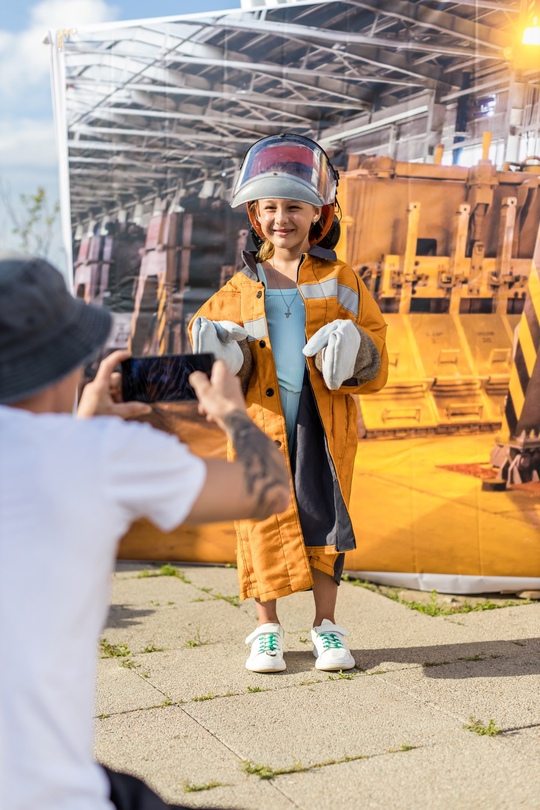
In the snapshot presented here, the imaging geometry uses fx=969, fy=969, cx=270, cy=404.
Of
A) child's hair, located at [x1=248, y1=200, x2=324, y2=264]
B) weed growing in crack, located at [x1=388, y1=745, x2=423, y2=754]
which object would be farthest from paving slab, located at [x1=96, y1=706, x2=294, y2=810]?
child's hair, located at [x1=248, y1=200, x2=324, y2=264]

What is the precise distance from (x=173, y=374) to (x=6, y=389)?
674mm

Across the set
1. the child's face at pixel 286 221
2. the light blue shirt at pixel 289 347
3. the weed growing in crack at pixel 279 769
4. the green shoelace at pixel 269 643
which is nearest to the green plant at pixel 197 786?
the weed growing in crack at pixel 279 769

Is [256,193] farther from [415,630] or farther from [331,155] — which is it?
[415,630]

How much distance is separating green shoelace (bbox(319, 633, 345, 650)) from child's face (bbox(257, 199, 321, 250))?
1422 mm

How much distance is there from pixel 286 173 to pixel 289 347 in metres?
0.62

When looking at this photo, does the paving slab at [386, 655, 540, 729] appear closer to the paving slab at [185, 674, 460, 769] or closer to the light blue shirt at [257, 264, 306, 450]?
the paving slab at [185, 674, 460, 769]

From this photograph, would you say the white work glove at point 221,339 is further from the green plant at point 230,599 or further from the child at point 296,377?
the green plant at point 230,599

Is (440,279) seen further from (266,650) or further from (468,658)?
(266,650)

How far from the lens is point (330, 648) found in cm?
344

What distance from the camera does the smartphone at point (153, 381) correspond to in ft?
6.88

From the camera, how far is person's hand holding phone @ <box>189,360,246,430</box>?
1.79m

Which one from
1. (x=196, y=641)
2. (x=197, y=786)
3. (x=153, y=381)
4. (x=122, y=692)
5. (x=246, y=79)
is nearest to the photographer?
(x=153, y=381)

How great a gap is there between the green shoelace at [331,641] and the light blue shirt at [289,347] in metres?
0.72

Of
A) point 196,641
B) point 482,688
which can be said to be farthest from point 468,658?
point 196,641
